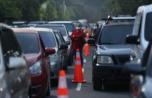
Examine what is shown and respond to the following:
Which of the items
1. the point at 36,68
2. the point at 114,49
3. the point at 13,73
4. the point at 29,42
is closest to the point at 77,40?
the point at 114,49

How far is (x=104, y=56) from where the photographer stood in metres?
17.5

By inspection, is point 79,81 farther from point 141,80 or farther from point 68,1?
point 68,1

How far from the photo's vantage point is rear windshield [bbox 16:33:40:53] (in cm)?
1617

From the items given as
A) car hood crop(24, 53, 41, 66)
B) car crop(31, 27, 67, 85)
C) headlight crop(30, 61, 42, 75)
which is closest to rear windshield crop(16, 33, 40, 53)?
car hood crop(24, 53, 41, 66)

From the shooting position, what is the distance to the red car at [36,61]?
14.5 m

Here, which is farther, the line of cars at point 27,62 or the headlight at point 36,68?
the headlight at point 36,68

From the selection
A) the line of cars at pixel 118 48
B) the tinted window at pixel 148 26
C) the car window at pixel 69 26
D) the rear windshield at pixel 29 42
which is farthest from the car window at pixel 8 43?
the car window at pixel 69 26

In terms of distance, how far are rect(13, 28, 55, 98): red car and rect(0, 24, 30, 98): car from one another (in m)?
Answer: 2.75

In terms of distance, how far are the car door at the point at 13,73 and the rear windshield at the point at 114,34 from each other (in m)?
8.27

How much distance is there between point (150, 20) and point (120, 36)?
5580 millimetres

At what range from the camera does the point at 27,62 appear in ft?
40.3

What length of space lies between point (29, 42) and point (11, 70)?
738cm

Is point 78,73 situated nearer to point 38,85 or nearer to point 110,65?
point 110,65

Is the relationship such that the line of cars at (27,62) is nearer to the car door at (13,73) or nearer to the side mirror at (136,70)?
the car door at (13,73)
